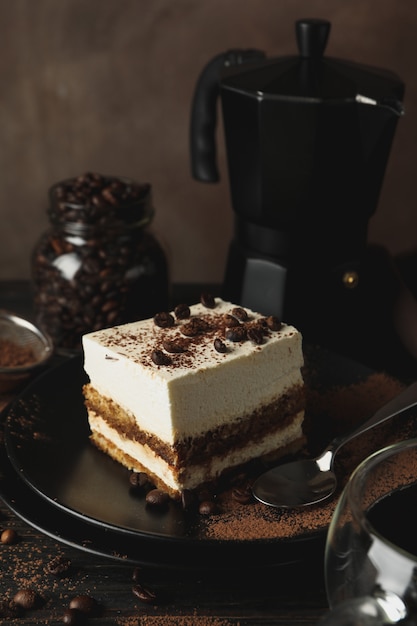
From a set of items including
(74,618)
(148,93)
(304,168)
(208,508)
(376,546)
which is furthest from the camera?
(148,93)

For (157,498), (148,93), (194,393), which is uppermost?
(148,93)

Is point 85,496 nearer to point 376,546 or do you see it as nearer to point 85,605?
point 85,605

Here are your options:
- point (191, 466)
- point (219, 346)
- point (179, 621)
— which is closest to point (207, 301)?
point (219, 346)

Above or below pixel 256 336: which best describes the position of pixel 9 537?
below

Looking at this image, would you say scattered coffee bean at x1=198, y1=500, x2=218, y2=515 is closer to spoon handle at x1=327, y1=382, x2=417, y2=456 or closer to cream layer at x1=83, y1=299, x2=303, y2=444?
cream layer at x1=83, y1=299, x2=303, y2=444

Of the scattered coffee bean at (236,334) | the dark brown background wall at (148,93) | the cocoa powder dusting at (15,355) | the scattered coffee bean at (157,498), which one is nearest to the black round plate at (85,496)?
the scattered coffee bean at (157,498)

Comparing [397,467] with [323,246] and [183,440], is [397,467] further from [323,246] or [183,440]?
[323,246]

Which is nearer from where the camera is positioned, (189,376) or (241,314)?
(189,376)
